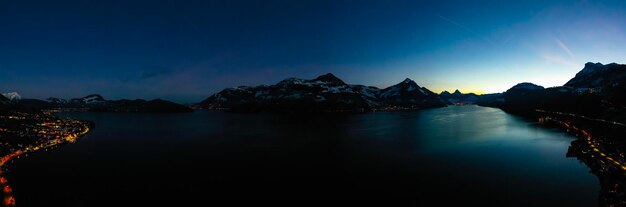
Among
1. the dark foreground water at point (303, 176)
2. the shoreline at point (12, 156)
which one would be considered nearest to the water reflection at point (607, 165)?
the dark foreground water at point (303, 176)

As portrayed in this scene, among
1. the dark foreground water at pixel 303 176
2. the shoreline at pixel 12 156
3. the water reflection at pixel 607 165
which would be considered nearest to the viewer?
the water reflection at pixel 607 165

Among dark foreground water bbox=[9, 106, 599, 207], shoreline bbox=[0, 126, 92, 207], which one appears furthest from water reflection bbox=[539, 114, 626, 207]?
shoreline bbox=[0, 126, 92, 207]

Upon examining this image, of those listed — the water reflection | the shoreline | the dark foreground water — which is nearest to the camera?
the water reflection

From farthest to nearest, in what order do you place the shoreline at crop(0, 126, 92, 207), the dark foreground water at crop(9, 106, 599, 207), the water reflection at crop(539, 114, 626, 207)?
1. the shoreline at crop(0, 126, 92, 207)
2. the dark foreground water at crop(9, 106, 599, 207)
3. the water reflection at crop(539, 114, 626, 207)

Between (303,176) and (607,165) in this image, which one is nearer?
(303,176)

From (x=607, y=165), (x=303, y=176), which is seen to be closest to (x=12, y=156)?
(x=303, y=176)

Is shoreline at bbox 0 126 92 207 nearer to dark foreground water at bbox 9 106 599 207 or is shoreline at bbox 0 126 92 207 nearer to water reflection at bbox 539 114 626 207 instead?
dark foreground water at bbox 9 106 599 207

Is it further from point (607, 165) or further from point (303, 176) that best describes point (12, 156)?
point (607, 165)

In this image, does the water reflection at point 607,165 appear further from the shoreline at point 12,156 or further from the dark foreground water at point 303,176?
the shoreline at point 12,156

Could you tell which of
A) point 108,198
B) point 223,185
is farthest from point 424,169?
point 108,198

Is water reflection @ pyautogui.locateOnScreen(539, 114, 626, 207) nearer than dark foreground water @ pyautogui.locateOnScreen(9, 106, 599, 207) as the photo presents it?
Yes

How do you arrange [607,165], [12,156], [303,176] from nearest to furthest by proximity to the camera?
[303,176] → [607,165] → [12,156]

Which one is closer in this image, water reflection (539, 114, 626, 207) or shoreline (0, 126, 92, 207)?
water reflection (539, 114, 626, 207)

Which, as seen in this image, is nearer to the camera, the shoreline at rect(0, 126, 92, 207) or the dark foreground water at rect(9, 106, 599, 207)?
the dark foreground water at rect(9, 106, 599, 207)
